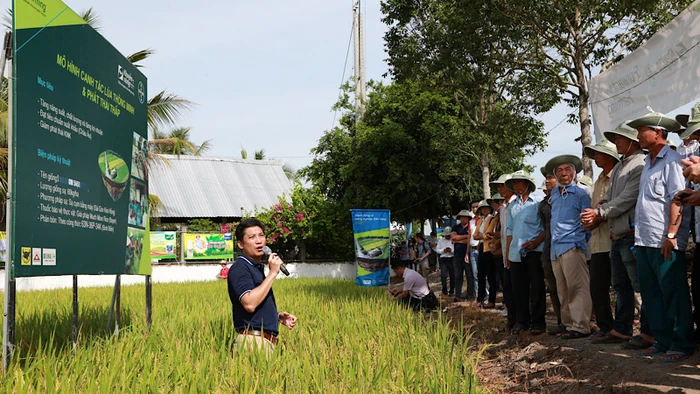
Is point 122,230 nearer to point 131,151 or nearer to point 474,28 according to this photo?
point 131,151

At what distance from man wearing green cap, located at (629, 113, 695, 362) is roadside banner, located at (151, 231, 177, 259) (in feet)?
56.8

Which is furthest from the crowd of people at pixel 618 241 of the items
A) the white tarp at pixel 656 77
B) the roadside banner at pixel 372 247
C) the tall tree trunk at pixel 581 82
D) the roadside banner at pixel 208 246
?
the roadside banner at pixel 208 246

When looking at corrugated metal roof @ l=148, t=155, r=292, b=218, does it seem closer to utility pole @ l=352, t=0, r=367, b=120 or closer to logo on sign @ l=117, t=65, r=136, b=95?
utility pole @ l=352, t=0, r=367, b=120

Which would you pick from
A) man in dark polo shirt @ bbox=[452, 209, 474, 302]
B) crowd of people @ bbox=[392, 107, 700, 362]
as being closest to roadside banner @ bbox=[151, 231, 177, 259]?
man in dark polo shirt @ bbox=[452, 209, 474, 302]

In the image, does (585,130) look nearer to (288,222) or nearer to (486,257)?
(486,257)

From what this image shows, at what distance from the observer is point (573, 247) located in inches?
233

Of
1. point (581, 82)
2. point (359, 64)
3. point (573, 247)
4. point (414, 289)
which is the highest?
point (359, 64)

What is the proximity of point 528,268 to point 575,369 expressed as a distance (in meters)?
1.90

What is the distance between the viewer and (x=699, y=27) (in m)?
5.89

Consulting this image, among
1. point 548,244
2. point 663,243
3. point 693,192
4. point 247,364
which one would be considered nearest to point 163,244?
point 548,244

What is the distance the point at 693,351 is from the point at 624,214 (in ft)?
3.79

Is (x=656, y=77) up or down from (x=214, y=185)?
down

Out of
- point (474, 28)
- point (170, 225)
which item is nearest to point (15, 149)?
point (474, 28)

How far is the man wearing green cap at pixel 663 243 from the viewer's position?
4.39 m
